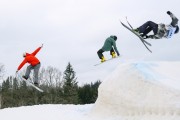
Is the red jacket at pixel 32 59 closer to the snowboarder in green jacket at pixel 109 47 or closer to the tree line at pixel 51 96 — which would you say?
the snowboarder in green jacket at pixel 109 47

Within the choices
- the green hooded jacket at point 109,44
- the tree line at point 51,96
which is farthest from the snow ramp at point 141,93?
the tree line at point 51,96

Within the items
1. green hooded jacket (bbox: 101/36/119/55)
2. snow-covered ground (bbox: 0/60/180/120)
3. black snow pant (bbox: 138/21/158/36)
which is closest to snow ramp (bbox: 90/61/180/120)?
snow-covered ground (bbox: 0/60/180/120)

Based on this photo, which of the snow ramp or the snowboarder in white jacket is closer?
the snow ramp

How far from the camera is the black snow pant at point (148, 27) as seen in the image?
18.8m

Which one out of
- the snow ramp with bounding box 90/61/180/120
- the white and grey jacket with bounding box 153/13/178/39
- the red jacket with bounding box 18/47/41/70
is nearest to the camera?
the snow ramp with bounding box 90/61/180/120

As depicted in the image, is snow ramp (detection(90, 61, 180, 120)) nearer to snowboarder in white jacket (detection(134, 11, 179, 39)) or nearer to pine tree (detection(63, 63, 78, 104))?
snowboarder in white jacket (detection(134, 11, 179, 39))

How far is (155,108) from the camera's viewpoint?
1238 centimetres

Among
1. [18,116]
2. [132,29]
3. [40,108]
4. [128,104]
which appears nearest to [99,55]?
[132,29]

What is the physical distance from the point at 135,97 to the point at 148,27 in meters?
6.58

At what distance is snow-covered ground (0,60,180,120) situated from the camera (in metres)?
12.2

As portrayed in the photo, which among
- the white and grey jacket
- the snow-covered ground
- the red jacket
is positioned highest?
the white and grey jacket

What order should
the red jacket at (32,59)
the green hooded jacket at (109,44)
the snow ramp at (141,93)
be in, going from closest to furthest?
the snow ramp at (141,93) < the red jacket at (32,59) < the green hooded jacket at (109,44)

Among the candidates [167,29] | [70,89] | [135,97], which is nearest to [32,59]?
[167,29]

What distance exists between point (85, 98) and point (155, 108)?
7231cm
